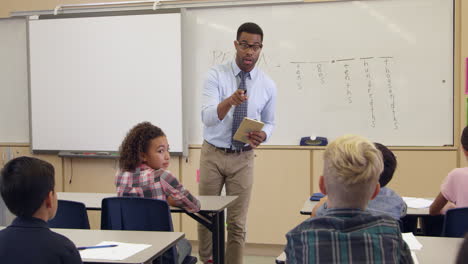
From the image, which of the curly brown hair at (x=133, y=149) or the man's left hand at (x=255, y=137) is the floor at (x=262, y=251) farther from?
the curly brown hair at (x=133, y=149)

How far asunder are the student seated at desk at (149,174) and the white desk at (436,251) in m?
0.91

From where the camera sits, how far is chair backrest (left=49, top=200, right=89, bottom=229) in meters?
2.74

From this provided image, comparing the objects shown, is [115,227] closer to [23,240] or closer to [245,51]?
[23,240]

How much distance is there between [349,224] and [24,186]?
108 cm

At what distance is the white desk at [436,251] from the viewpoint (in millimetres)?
2012

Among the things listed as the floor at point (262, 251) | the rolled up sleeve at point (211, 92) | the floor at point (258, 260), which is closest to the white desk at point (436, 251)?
the rolled up sleeve at point (211, 92)

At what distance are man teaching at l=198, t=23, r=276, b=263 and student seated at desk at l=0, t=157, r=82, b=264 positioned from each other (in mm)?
1762

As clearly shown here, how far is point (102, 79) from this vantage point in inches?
207

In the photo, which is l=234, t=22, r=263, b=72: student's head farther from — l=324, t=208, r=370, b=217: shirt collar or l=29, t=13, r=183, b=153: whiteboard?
l=324, t=208, r=370, b=217: shirt collar

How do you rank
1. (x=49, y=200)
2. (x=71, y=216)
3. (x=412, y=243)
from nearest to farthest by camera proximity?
(x=49, y=200)
(x=412, y=243)
(x=71, y=216)

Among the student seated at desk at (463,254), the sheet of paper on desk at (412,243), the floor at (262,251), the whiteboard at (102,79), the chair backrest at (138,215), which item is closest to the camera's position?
the student seated at desk at (463,254)

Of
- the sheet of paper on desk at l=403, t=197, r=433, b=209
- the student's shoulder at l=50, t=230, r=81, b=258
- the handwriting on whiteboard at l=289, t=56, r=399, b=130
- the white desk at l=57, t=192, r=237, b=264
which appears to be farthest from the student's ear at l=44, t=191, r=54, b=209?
the handwriting on whiteboard at l=289, t=56, r=399, b=130

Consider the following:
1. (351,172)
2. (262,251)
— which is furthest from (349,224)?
(262,251)

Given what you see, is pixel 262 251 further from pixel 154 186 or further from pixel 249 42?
pixel 154 186
